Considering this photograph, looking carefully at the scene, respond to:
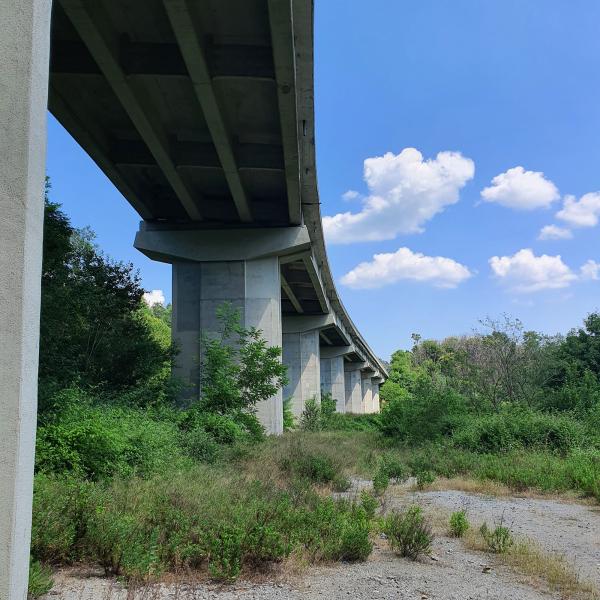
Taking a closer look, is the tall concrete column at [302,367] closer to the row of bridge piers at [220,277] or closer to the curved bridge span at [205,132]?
the curved bridge span at [205,132]

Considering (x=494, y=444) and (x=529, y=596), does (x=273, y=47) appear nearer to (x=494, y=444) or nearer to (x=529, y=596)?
(x=529, y=596)

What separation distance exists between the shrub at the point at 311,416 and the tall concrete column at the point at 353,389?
1284 inches

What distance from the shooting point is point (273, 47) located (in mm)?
10445

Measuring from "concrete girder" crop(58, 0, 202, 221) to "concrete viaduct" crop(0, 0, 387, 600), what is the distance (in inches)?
1.3

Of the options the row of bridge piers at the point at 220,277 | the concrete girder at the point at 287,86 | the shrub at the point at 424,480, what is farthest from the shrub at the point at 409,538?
the row of bridge piers at the point at 220,277

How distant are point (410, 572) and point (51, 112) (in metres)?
12.5

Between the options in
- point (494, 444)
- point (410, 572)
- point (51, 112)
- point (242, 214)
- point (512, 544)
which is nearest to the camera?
point (410, 572)

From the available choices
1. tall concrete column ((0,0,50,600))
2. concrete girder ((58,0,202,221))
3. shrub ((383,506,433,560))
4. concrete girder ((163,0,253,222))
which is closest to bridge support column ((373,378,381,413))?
concrete girder ((163,0,253,222))

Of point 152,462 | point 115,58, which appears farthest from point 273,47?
point 152,462

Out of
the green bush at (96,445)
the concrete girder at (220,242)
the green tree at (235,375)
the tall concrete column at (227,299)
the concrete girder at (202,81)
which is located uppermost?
the concrete girder at (202,81)

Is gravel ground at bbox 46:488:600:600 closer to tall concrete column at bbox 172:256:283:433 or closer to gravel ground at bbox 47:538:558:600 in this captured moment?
gravel ground at bbox 47:538:558:600

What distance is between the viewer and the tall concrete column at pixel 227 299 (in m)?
20.0

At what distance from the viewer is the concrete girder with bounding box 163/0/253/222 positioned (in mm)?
9539

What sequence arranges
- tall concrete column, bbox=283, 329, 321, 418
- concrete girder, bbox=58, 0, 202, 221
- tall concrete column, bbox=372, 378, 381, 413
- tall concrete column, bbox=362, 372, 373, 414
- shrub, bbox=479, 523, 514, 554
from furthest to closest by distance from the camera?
tall concrete column, bbox=372, 378, 381, 413, tall concrete column, bbox=362, 372, 373, 414, tall concrete column, bbox=283, 329, 321, 418, concrete girder, bbox=58, 0, 202, 221, shrub, bbox=479, 523, 514, 554
